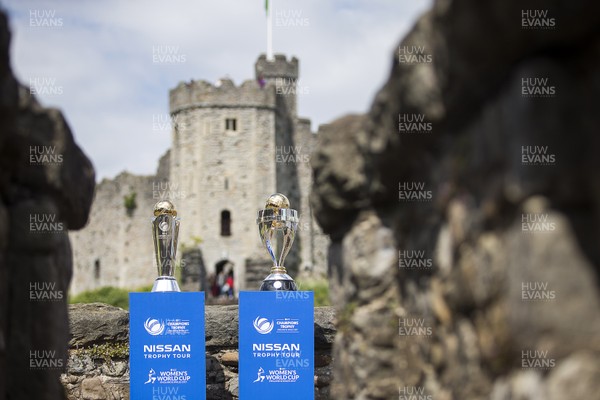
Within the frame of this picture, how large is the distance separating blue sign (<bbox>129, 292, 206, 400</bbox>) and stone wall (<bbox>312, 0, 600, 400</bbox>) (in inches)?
177

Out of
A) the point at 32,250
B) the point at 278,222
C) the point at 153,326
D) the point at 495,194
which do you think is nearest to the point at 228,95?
the point at 278,222

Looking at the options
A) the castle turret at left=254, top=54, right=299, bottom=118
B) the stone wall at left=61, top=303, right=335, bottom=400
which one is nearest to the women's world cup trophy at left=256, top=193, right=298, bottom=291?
the stone wall at left=61, top=303, right=335, bottom=400

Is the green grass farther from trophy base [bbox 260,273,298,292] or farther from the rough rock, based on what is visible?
the rough rock

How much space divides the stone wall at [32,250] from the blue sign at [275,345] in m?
4.02

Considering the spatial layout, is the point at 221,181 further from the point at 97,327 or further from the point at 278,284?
the point at 97,327

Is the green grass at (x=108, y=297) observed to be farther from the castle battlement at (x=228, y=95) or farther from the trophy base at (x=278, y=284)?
the trophy base at (x=278, y=284)

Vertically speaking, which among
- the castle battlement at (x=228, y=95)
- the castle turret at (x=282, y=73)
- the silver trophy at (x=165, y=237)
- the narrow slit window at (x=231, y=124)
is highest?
the castle turret at (x=282, y=73)

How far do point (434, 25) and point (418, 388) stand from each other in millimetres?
1592

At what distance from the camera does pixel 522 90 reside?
3178mm

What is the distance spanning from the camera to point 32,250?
14.9ft

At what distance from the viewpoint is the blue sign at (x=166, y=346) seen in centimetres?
861

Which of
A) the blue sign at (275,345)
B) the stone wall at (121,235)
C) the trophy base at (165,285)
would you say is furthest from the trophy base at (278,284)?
the stone wall at (121,235)

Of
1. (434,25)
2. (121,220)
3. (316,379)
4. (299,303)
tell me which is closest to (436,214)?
(434,25)

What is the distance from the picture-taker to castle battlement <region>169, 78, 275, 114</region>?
40938mm
